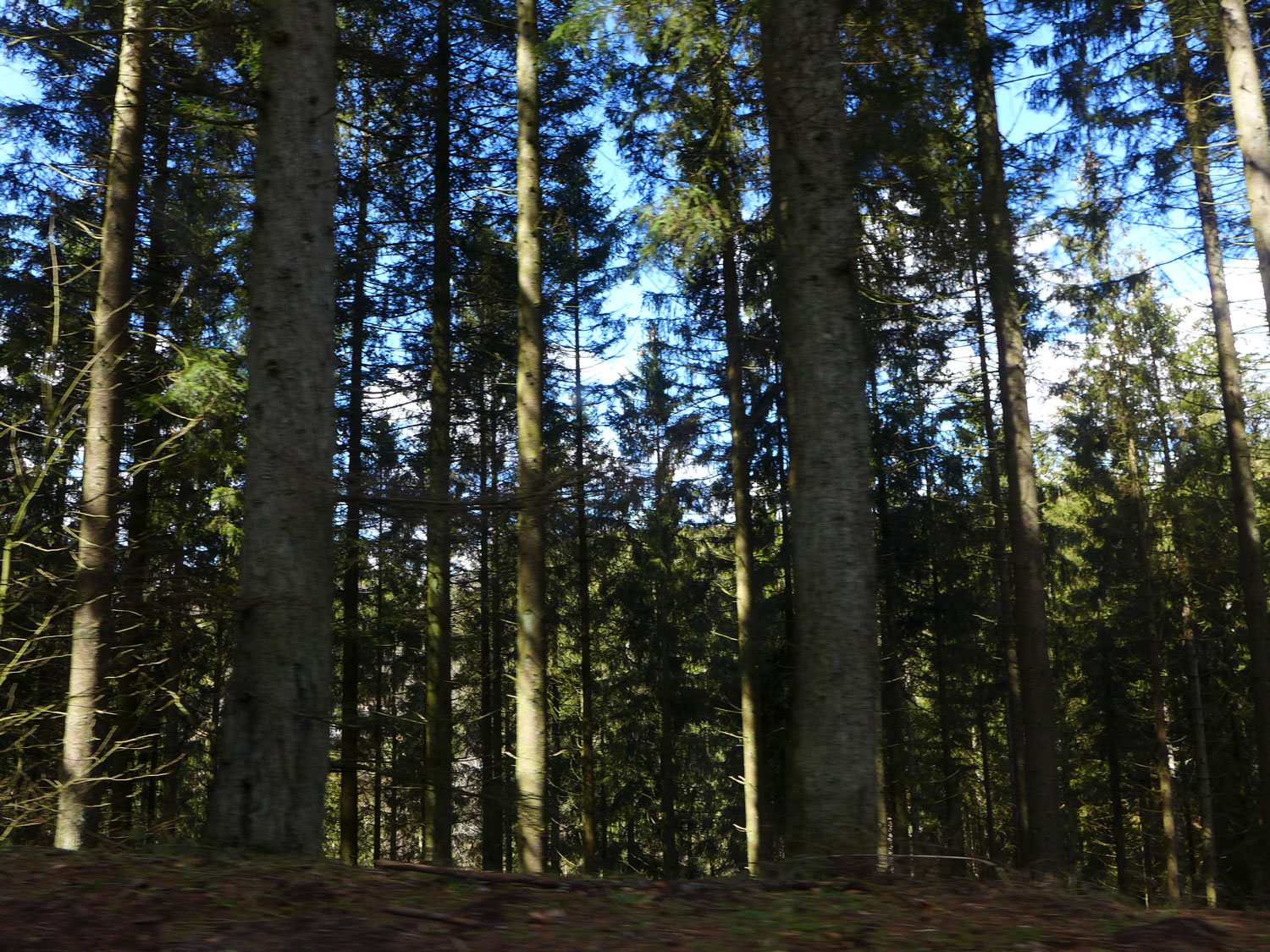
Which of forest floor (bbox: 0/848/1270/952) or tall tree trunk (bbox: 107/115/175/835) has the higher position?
tall tree trunk (bbox: 107/115/175/835)

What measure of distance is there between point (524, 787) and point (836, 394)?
6353mm

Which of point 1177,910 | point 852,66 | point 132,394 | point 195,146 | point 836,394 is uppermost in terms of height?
point 195,146

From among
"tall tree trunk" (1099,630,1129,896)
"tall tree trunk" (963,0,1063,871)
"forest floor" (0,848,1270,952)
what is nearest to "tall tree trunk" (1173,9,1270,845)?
"tall tree trunk" (963,0,1063,871)

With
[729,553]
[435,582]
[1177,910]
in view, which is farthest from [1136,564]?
[1177,910]

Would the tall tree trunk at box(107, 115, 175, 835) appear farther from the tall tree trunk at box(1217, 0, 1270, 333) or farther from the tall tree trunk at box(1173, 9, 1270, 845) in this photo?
the tall tree trunk at box(1173, 9, 1270, 845)

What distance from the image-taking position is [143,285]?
527 inches

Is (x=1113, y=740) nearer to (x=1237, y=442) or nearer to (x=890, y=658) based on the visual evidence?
(x=890, y=658)

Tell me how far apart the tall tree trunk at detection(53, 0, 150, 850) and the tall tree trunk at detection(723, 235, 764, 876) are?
894 cm

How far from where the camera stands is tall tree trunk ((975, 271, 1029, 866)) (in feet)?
61.1

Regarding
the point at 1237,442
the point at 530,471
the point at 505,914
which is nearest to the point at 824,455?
the point at 505,914

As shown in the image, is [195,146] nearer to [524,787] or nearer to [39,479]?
[39,479]

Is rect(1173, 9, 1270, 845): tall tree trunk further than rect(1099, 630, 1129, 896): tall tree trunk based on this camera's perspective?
No

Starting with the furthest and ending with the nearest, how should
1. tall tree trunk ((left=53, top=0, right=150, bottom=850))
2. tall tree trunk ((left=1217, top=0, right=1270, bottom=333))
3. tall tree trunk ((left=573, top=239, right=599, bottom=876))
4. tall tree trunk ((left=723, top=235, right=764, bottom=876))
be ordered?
1. tall tree trunk ((left=573, top=239, right=599, bottom=876))
2. tall tree trunk ((left=723, top=235, right=764, bottom=876))
3. tall tree trunk ((left=1217, top=0, right=1270, bottom=333))
4. tall tree trunk ((left=53, top=0, right=150, bottom=850))

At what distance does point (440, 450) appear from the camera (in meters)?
13.6
